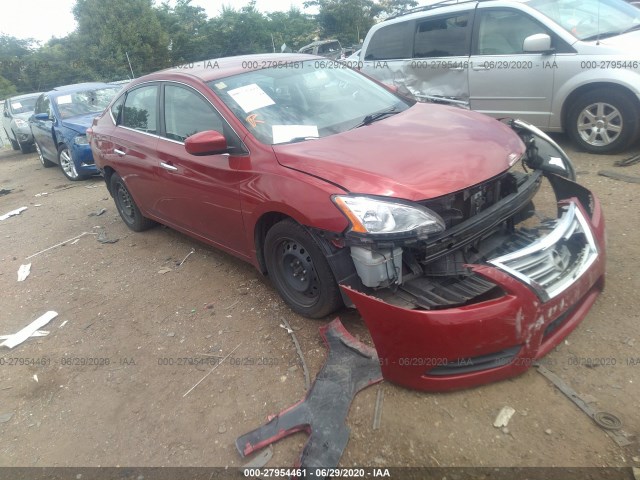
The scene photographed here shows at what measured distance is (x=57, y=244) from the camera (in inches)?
218

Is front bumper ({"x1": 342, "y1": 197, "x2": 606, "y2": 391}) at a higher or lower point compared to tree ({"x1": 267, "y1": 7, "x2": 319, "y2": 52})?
lower

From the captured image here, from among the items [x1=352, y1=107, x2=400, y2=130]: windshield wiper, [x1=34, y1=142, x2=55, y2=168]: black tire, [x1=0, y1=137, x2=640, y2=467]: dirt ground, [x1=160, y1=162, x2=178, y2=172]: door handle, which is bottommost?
[x1=0, y1=137, x2=640, y2=467]: dirt ground

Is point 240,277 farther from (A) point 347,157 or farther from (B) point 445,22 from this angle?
(B) point 445,22

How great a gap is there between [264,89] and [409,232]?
174 centimetres

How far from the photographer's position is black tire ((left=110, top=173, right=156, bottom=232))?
16.7 feet

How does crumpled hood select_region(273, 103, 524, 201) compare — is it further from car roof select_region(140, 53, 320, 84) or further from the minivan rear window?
the minivan rear window

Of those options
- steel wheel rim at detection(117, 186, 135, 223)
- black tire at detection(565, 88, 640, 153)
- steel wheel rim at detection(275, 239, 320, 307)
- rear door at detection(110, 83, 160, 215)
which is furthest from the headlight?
black tire at detection(565, 88, 640, 153)

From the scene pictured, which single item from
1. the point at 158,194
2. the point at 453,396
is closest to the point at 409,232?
A: the point at 453,396

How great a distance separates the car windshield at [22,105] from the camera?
13546mm

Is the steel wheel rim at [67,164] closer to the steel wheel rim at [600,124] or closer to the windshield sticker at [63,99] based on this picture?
the windshield sticker at [63,99]

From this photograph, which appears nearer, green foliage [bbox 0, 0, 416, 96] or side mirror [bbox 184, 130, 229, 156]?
side mirror [bbox 184, 130, 229, 156]

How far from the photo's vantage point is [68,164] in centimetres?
856

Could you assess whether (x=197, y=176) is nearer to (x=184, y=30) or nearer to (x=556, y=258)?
(x=556, y=258)

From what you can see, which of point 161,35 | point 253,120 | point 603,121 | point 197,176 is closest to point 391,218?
point 253,120
